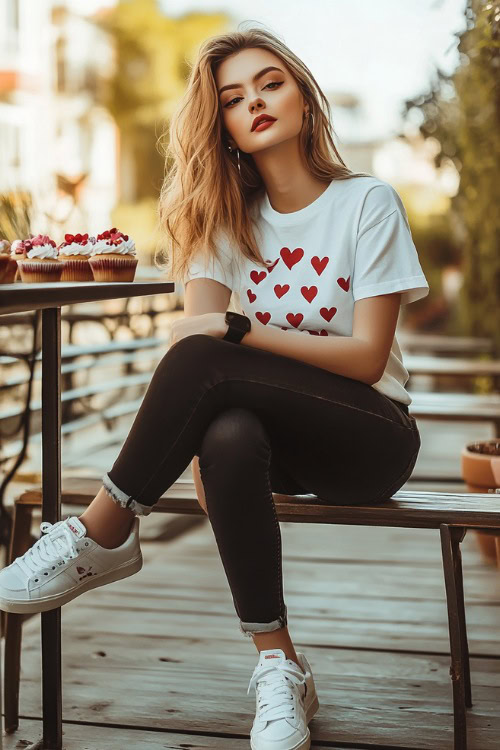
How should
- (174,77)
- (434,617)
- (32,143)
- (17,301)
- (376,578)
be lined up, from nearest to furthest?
(17,301) → (434,617) → (376,578) → (32,143) → (174,77)

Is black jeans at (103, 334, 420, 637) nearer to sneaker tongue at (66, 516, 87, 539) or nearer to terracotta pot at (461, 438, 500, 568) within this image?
sneaker tongue at (66, 516, 87, 539)

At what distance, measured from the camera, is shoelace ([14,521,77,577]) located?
167 cm

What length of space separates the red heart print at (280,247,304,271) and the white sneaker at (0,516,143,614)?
21.6 inches

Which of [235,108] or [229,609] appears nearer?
[235,108]

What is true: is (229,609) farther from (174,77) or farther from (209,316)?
(174,77)

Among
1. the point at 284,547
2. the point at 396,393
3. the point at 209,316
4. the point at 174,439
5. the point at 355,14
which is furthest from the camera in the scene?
the point at 355,14

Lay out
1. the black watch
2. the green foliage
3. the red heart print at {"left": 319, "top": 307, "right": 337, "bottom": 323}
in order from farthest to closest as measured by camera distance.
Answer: the green foliage, the red heart print at {"left": 319, "top": 307, "right": 337, "bottom": 323}, the black watch

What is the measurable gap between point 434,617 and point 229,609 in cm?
52

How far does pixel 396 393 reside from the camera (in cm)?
187

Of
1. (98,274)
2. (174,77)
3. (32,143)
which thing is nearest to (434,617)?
(98,274)

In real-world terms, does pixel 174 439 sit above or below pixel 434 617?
above

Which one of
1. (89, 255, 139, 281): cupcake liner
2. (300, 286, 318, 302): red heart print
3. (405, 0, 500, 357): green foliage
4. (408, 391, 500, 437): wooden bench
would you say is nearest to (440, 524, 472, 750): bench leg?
(300, 286, 318, 302): red heart print

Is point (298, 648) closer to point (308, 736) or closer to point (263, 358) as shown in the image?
point (308, 736)

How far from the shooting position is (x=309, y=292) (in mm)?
1882
